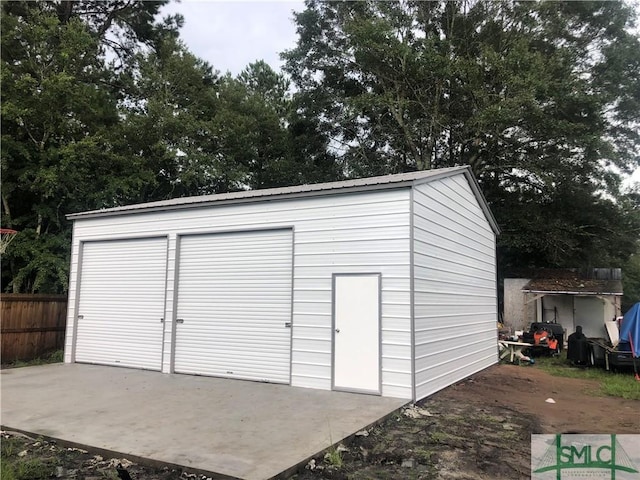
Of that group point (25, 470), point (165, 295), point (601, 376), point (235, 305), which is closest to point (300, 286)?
point (235, 305)

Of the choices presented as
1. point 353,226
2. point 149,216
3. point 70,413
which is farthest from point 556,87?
point 70,413

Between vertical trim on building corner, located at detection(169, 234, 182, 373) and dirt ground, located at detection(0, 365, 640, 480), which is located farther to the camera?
vertical trim on building corner, located at detection(169, 234, 182, 373)

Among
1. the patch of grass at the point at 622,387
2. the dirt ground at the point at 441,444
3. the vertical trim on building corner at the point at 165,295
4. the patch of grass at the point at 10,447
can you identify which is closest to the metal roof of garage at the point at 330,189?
the vertical trim on building corner at the point at 165,295

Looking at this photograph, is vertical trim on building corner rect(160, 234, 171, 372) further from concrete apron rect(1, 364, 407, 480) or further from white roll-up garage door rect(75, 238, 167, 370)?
concrete apron rect(1, 364, 407, 480)

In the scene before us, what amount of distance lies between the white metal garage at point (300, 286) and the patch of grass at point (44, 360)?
2.81 feet

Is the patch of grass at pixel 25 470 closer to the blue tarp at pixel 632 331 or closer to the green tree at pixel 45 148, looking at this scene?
the green tree at pixel 45 148

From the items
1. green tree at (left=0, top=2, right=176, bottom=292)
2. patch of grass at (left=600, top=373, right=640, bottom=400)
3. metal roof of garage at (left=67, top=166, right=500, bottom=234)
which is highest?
green tree at (left=0, top=2, right=176, bottom=292)

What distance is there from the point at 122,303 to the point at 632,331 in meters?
11.1

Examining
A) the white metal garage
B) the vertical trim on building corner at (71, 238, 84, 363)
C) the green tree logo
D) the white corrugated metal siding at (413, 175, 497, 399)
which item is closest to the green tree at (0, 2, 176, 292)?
the vertical trim on building corner at (71, 238, 84, 363)

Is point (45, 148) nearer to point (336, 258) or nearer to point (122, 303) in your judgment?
point (122, 303)

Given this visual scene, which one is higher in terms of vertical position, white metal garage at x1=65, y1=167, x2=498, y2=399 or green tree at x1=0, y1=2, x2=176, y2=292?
green tree at x1=0, y1=2, x2=176, y2=292

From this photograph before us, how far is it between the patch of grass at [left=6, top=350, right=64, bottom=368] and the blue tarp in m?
13.0

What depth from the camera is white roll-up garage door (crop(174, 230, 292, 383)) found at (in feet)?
26.6

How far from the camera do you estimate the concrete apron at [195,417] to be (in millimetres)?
4324
